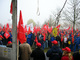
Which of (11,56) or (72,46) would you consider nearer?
(11,56)

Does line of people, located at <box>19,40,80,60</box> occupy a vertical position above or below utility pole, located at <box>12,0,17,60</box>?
below

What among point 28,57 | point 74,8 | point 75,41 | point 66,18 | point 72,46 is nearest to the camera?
point 28,57

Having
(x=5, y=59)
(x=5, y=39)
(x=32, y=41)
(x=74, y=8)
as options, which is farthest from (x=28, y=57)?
(x=74, y=8)

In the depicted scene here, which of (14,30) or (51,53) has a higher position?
(14,30)

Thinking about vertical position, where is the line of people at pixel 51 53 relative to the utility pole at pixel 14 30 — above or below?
below

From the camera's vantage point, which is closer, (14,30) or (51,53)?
(14,30)

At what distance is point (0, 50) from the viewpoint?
14.6 feet

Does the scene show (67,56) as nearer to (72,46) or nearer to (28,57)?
(28,57)

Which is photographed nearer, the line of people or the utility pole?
the utility pole

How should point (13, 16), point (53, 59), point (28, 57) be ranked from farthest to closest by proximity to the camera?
point (28, 57) < point (53, 59) < point (13, 16)

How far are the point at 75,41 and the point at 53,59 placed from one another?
19.9 feet

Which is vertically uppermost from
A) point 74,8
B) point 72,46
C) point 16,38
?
point 74,8

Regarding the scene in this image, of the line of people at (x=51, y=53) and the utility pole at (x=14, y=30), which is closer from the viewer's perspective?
the utility pole at (x=14, y=30)

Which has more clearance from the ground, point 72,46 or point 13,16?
point 13,16
